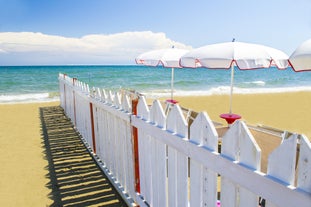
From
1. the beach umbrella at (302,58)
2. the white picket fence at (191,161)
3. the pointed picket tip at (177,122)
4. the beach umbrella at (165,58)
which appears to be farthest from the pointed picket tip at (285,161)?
the beach umbrella at (165,58)

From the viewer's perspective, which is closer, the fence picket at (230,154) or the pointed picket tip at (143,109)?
the fence picket at (230,154)

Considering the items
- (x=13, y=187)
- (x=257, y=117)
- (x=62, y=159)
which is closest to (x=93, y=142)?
(x=62, y=159)

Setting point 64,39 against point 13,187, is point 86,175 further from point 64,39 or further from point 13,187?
point 64,39

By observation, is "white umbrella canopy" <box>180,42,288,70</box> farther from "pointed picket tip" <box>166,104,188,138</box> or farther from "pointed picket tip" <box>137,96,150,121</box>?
"pointed picket tip" <box>166,104,188,138</box>

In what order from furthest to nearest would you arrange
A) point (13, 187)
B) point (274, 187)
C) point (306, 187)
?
point (13, 187), point (274, 187), point (306, 187)

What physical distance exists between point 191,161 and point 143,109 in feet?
3.06

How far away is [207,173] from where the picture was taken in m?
1.79

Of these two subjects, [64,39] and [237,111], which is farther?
[64,39]

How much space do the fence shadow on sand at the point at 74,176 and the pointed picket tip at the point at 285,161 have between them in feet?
8.29

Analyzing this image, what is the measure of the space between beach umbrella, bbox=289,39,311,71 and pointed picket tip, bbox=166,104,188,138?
243 cm

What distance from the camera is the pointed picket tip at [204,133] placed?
67.4 inches

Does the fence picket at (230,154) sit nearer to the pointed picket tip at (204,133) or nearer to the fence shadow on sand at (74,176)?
the pointed picket tip at (204,133)

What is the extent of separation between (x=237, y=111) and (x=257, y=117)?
1628mm

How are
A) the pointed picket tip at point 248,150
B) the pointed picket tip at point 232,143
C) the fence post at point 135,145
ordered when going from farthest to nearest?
1. the fence post at point 135,145
2. the pointed picket tip at point 232,143
3. the pointed picket tip at point 248,150
